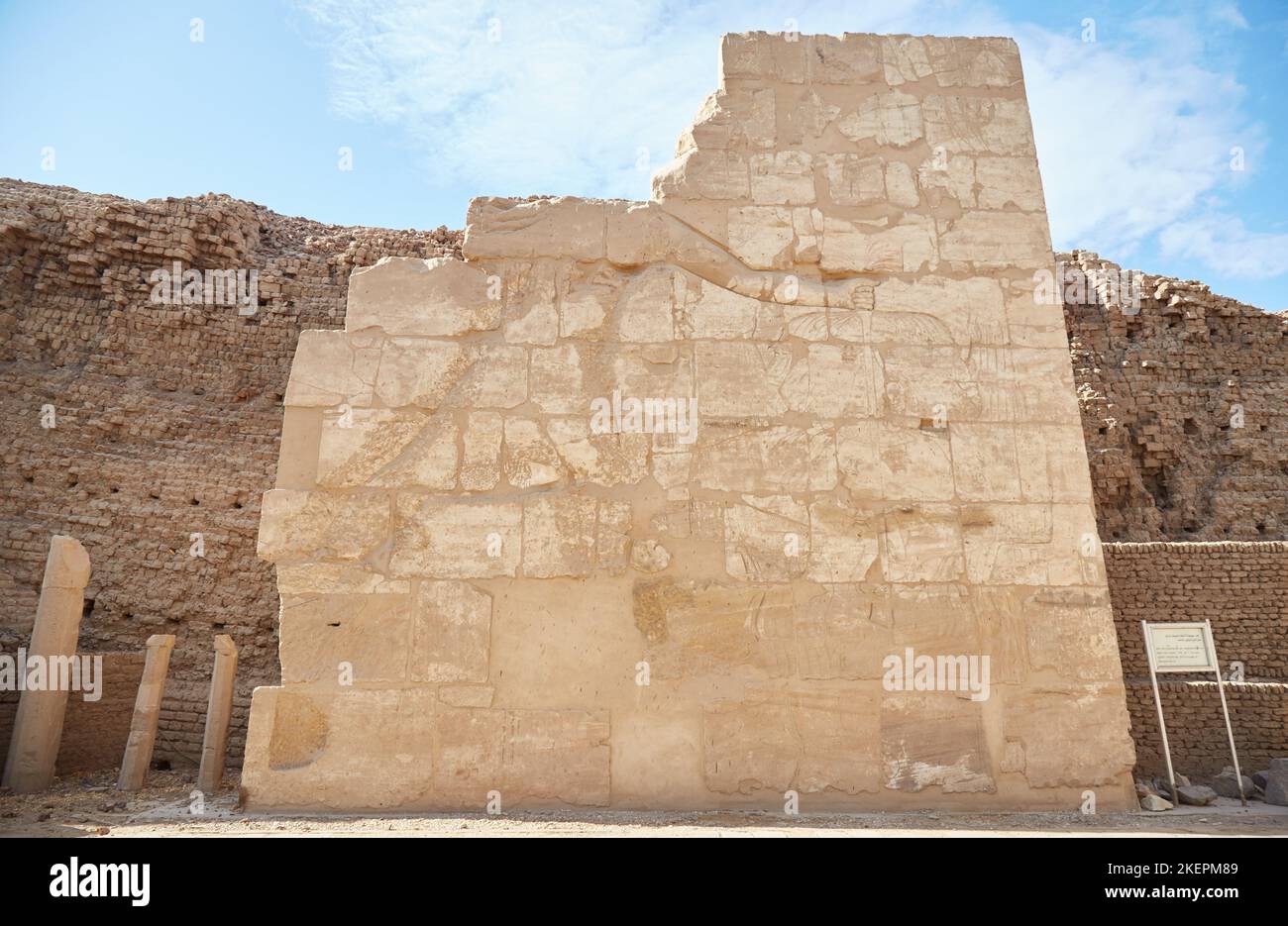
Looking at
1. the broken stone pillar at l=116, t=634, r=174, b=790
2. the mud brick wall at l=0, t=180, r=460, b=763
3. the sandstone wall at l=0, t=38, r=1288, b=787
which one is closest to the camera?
the broken stone pillar at l=116, t=634, r=174, b=790

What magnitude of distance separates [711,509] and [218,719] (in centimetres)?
738

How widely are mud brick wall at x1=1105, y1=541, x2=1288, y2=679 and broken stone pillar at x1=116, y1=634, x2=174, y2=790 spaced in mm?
13244

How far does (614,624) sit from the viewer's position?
393cm

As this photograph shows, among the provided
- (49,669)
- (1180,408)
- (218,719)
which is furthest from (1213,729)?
(49,669)

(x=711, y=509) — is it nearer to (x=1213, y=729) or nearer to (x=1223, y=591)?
(x=1213, y=729)

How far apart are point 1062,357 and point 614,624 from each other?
9.22ft

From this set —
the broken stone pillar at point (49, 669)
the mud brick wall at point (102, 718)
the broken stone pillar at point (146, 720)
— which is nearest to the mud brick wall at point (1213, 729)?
the broken stone pillar at point (146, 720)

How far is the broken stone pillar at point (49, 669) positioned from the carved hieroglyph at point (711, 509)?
6.60 m

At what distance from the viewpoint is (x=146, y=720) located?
29.3ft

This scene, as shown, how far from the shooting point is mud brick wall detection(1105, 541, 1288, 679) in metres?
12.8

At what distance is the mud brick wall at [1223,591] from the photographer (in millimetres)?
12781

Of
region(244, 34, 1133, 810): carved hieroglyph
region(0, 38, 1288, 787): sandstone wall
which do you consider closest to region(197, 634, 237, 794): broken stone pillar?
region(244, 34, 1133, 810): carved hieroglyph

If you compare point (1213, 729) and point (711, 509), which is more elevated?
point (711, 509)

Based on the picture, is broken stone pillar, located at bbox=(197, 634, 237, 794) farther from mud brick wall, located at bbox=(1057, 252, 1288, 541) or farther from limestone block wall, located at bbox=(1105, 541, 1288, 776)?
mud brick wall, located at bbox=(1057, 252, 1288, 541)
